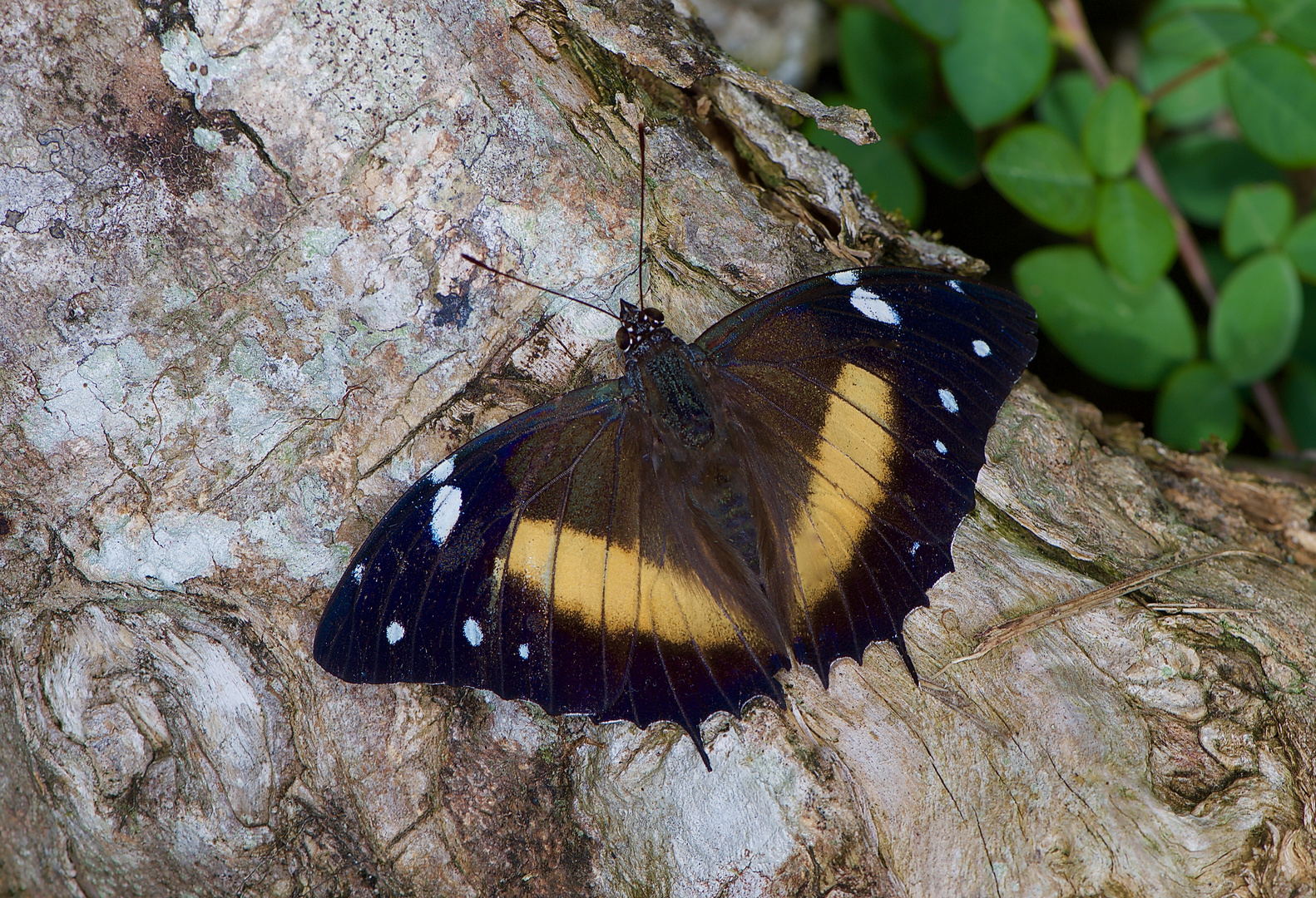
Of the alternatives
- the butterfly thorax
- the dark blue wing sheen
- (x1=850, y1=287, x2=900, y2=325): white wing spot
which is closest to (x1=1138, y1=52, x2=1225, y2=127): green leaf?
(x1=850, y1=287, x2=900, y2=325): white wing spot

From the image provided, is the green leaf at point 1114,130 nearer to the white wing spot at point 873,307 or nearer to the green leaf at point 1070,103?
the green leaf at point 1070,103

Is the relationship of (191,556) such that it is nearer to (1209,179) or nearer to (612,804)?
(612,804)

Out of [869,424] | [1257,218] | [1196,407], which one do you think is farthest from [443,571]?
[1257,218]

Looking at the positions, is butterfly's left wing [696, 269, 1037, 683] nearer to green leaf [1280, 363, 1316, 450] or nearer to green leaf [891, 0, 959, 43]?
green leaf [891, 0, 959, 43]

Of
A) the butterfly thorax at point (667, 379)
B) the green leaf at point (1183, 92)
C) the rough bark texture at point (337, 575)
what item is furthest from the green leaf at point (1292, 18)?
the butterfly thorax at point (667, 379)

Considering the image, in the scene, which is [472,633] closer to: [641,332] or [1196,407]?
[641,332]

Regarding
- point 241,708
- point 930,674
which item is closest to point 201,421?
point 241,708

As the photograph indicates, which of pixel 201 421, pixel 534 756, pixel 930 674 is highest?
pixel 201 421
